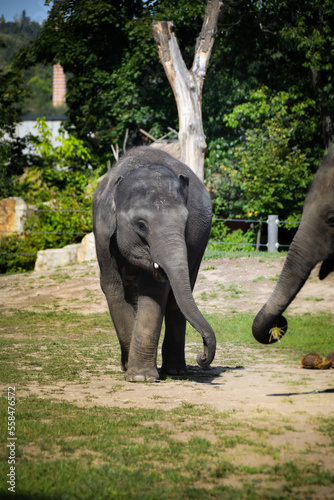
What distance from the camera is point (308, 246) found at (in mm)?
5715

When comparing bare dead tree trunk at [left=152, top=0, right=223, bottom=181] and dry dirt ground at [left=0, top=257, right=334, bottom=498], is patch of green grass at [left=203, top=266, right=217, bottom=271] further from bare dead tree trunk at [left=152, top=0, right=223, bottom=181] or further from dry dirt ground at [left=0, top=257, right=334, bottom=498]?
bare dead tree trunk at [left=152, top=0, right=223, bottom=181]

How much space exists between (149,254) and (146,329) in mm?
763

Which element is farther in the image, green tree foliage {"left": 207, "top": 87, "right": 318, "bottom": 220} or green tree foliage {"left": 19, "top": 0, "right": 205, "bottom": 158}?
green tree foliage {"left": 19, "top": 0, "right": 205, "bottom": 158}

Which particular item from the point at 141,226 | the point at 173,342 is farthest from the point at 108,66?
the point at 141,226

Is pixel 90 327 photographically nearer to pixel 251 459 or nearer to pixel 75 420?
pixel 75 420

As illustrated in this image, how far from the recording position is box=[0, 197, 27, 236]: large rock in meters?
21.5

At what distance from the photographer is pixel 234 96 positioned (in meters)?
23.7

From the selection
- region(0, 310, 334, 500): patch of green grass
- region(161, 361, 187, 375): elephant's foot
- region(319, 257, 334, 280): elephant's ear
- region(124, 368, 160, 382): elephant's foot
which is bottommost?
region(161, 361, 187, 375): elephant's foot

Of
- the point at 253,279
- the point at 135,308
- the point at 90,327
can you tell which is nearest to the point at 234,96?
the point at 253,279

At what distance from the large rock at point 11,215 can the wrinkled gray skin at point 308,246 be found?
16674 mm

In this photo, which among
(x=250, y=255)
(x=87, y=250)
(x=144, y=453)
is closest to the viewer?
(x=144, y=453)

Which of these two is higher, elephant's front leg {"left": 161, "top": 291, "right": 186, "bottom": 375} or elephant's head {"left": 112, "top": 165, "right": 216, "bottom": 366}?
elephant's head {"left": 112, "top": 165, "right": 216, "bottom": 366}

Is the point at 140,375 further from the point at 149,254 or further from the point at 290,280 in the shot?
the point at 290,280

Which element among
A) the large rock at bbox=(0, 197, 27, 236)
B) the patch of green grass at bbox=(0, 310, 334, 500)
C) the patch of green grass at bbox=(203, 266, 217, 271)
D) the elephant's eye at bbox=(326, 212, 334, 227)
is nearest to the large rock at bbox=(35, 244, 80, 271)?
the large rock at bbox=(0, 197, 27, 236)
